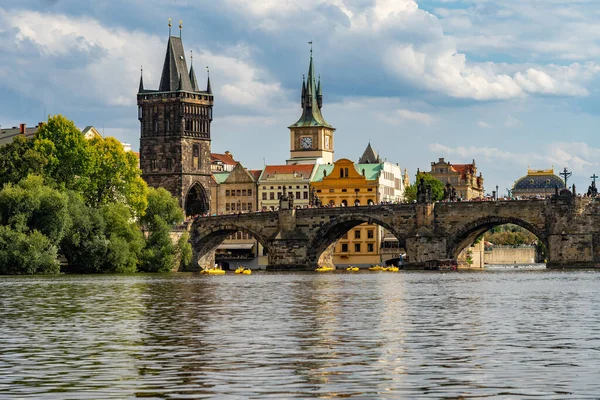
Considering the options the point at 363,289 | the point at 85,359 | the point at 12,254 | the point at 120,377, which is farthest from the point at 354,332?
the point at 12,254

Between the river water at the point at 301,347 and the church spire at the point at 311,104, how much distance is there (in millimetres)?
120356

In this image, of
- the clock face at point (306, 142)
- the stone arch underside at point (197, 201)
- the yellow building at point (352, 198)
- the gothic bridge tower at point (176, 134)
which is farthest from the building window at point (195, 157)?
the clock face at point (306, 142)

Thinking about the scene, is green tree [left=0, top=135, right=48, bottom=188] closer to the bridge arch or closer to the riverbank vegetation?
the riverbank vegetation

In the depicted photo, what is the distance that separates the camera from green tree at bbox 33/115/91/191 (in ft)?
358

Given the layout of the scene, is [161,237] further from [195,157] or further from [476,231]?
[195,157]

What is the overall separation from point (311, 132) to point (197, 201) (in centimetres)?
2975

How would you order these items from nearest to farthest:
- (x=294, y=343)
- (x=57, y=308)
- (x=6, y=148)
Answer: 1. (x=294, y=343)
2. (x=57, y=308)
3. (x=6, y=148)

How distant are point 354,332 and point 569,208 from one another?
75.0 metres

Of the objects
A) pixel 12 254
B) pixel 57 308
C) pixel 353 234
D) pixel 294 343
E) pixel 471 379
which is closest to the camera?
pixel 471 379

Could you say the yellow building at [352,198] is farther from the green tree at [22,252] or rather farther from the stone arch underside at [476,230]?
the green tree at [22,252]

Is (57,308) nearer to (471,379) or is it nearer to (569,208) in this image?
(471,379)

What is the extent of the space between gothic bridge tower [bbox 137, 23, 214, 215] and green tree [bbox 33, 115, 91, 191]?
128 ft

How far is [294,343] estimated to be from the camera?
33688mm

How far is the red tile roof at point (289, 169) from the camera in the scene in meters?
162
